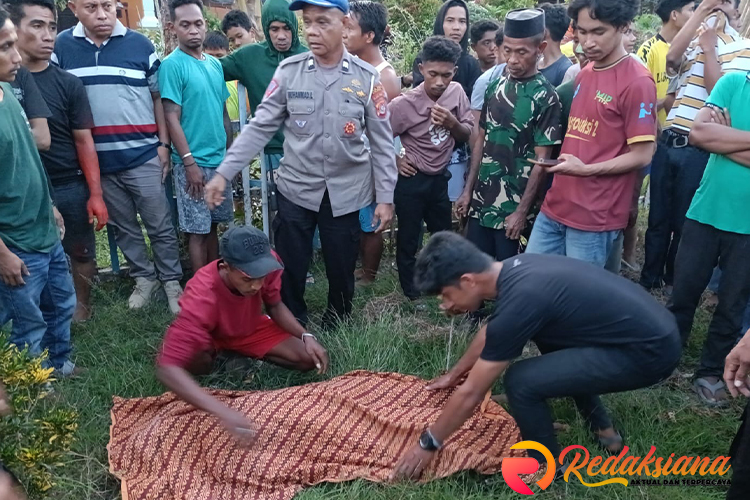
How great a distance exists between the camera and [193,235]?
4656 mm

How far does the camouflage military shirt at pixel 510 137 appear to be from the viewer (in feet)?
12.2

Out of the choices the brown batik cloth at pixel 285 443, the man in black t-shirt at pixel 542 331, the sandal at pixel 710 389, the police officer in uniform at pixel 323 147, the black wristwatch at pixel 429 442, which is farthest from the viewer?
the police officer in uniform at pixel 323 147

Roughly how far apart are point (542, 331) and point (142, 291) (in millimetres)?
3115

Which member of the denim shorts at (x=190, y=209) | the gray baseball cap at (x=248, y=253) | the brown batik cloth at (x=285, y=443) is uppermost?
the gray baseball cap at (x=248, y=253)

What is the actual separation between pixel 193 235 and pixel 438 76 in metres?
2.11

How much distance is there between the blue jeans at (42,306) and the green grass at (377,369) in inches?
10.1

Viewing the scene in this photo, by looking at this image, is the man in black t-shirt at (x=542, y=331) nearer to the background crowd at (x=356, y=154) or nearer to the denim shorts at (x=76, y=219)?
the background crowd at (x=356, y=154)

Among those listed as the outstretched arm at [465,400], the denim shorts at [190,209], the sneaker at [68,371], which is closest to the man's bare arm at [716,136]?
the outstretched arm at [465,400]

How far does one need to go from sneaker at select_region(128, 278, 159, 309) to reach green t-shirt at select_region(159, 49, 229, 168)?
0.92 metres

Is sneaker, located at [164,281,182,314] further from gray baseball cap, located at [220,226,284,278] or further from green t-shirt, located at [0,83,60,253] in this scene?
gray baseball cap, located at [220,226,284,278]

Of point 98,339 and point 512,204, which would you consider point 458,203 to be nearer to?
point 512,204

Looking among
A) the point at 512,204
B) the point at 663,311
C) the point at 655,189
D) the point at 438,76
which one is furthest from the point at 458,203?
the point at 663,311

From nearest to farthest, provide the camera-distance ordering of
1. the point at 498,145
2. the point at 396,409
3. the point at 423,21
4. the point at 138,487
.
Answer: the point at 138,487 < the point at 396,409 < the point at 498,145 < the point at 423,21

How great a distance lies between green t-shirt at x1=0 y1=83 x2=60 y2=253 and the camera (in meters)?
3.03
